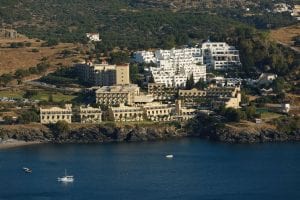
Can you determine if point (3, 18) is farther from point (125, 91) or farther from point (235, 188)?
point (235, 188)

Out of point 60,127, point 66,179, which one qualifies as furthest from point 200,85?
point 66,179

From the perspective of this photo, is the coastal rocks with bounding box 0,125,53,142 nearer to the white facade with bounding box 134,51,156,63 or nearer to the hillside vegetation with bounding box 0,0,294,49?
the white facade with bounding box 134,51,156,63

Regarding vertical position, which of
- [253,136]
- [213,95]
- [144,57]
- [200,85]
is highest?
[144,57]

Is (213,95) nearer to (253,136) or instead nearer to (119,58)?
(253,136)

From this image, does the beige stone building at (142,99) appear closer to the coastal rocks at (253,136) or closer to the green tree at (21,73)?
the coastal rocks at (253,136)

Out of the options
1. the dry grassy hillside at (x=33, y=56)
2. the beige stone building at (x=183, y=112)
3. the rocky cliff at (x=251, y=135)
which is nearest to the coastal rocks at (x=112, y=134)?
the beige stone building at (x=183, y=112)

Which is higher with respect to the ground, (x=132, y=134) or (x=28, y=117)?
(x=28, y=117)

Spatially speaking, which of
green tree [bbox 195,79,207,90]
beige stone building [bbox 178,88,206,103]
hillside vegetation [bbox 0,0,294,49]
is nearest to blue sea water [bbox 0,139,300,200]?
beige stone building [bbox 178,88,206,103]
